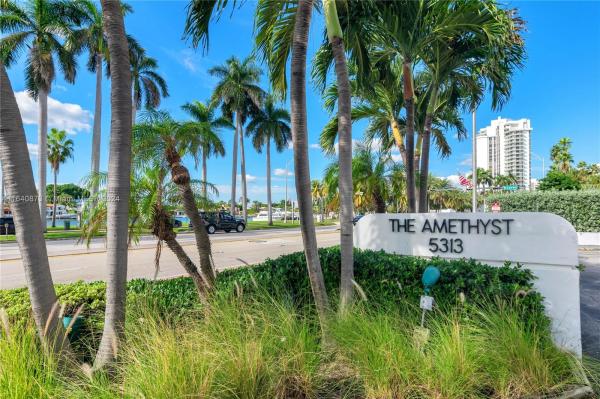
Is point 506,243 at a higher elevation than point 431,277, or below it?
higher

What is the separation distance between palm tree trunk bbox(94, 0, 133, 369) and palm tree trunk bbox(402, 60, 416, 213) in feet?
19.3

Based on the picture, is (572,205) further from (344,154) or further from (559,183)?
(344,154)

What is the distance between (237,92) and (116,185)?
32.1 m

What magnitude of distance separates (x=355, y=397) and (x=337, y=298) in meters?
1.80

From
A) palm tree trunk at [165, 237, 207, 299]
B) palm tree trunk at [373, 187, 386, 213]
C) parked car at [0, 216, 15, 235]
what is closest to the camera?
palm tree trunk at [165, 237, 207, 299]

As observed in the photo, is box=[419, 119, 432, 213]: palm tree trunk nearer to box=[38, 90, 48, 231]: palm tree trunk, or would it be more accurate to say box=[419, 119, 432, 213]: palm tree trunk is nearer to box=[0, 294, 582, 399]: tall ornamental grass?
box=[0, 294, 582, 399]: tall ornamental grass

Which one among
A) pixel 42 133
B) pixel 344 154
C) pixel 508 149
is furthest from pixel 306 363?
pixel 508 149

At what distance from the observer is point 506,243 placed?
4.92 metres

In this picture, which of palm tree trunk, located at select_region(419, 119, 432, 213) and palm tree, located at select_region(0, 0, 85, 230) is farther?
palm tree, located at select_region(0, 0, 85, 230)

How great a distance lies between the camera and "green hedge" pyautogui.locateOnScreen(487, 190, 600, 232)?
17328 millimetres

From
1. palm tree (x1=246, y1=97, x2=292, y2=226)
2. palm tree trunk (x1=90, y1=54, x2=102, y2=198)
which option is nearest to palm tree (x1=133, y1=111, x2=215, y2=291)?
palm tree trunk (x1=90, y1=54, x2=102, y2=198)

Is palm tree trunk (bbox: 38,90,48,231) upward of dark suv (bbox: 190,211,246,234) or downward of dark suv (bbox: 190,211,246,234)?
upward

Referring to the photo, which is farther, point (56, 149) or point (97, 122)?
point (56, 149)

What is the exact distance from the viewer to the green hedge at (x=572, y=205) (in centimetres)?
1733
